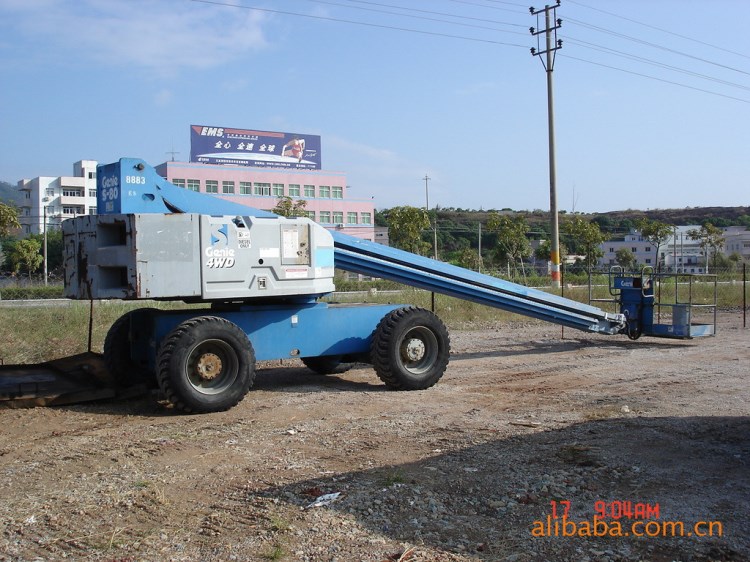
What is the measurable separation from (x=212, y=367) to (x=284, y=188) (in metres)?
67.2

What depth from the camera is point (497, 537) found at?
16.0 feet

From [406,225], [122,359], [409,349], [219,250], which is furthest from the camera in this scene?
[406,225]

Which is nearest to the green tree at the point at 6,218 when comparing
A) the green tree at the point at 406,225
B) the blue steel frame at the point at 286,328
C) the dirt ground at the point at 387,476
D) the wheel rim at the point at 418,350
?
the blue steel frame at the point at 286,328

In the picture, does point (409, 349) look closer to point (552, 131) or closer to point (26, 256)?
point (552, 131)

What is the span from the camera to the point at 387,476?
604 centimetres

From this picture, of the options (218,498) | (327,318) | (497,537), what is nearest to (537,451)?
(497,537)

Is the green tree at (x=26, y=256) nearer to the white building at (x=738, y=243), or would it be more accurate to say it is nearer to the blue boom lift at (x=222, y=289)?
the blue boom lift at (x=222, y=289)

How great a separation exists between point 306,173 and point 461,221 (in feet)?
168

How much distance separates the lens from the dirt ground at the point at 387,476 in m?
4.76

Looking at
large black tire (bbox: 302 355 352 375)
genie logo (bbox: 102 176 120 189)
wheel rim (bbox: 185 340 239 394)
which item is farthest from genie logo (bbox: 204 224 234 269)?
large black tire (bbox: 302 355 352 375)

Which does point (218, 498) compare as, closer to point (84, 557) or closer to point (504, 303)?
point (84, 557)

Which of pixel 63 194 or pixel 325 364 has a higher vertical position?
pixel 63 194

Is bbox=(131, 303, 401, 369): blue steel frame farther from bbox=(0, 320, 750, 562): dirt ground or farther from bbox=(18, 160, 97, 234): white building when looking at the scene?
bbox=(18, 160, 97, 234): white building

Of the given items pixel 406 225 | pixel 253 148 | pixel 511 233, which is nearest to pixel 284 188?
pixel 253 148
